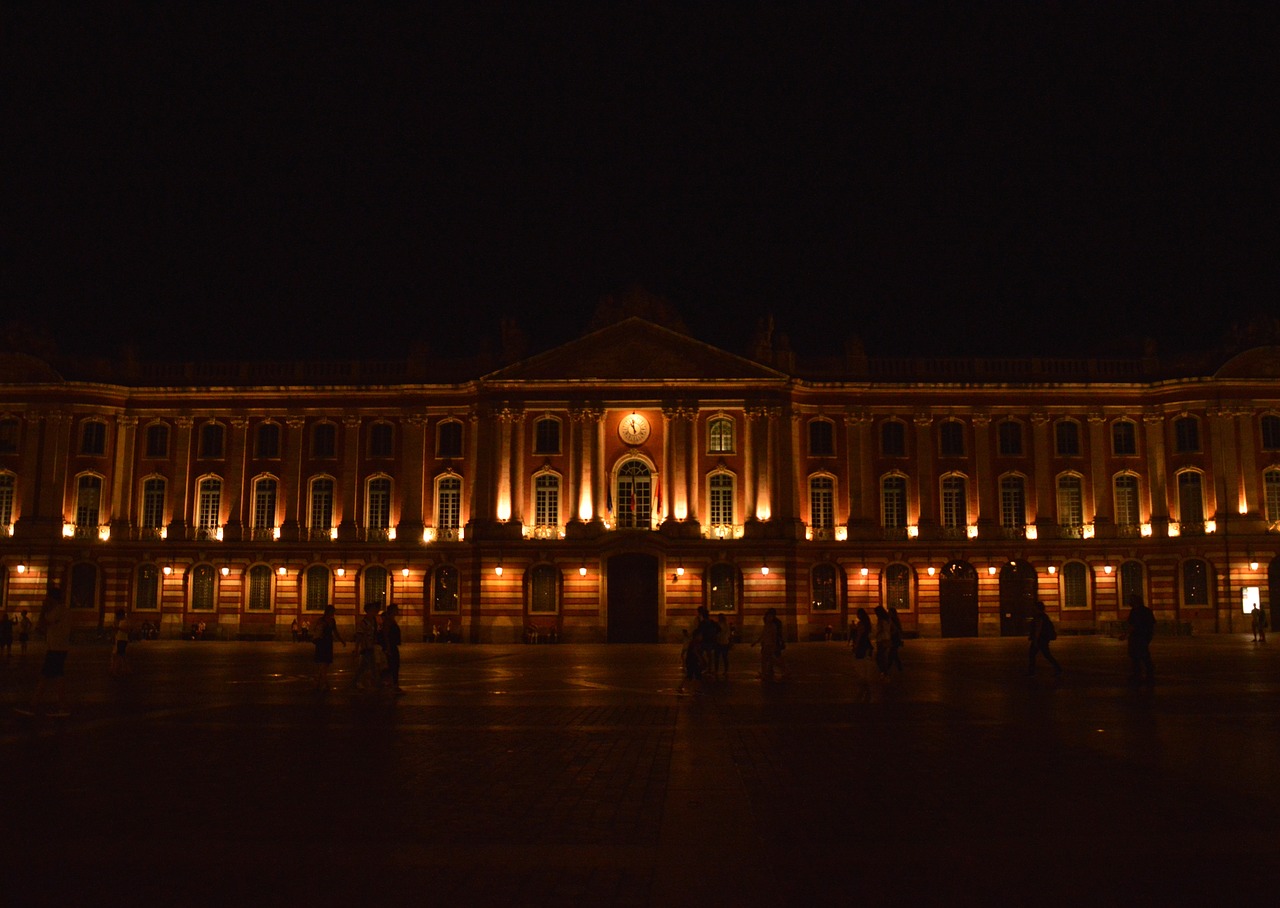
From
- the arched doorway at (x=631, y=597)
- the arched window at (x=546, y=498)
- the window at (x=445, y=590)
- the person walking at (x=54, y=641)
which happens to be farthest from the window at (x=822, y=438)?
the person walking at (x=54, y=641)

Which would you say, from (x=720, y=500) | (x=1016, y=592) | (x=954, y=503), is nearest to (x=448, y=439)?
(x=720, y=500)

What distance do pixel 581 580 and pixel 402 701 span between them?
95.8ft

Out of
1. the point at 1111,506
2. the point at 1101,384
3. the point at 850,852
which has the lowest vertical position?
the point at 850,852

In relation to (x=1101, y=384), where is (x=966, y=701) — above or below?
below

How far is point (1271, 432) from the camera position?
51.7 meters

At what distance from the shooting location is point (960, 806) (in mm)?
10180

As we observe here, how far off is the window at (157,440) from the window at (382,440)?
957 centimetres

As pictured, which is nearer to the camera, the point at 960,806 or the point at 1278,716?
the point at 960,806

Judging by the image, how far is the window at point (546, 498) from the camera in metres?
51.3

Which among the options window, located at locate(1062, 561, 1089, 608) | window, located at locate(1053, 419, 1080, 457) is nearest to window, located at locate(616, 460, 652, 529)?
window, located at locate(1053, 419, 1080, 457)

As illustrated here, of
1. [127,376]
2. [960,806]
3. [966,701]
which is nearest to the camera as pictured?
[960,806]

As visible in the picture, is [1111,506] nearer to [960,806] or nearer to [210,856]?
[960,806]

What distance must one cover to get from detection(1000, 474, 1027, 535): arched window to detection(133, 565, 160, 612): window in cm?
3822

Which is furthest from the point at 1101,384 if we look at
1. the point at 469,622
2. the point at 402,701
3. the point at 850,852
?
the point at 850,852
